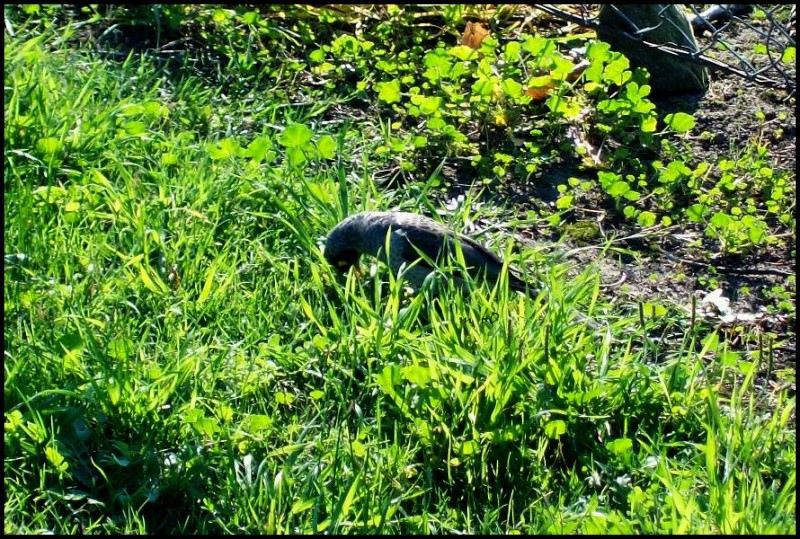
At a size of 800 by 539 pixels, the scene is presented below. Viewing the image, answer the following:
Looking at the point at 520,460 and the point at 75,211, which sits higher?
the point at 75,211

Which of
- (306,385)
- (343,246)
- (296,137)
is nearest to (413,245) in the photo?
(343,246)

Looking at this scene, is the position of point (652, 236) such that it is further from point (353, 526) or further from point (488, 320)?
point (353, 526)

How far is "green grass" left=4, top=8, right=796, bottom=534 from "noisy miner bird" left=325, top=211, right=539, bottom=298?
0.34ft

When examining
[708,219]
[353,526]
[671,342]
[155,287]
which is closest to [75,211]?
[155,287]

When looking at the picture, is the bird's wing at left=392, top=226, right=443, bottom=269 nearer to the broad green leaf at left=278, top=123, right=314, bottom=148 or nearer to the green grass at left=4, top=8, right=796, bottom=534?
the green grass at left=4, top=8, right=796, bottom=534

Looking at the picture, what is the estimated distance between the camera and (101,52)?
5.47 m

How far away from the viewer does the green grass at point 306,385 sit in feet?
10.5

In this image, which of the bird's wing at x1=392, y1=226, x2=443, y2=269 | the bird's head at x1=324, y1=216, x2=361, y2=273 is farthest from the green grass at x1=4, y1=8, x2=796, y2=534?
the bird's wing at x1=392, y1=226, x2=443, y2=269

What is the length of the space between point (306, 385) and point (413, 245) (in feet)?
2.34

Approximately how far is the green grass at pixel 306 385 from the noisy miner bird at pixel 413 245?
104 mm

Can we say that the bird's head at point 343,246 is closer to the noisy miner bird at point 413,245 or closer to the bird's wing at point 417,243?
the noisy miner bird at point 413,245

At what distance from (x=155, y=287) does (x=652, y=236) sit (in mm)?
2116

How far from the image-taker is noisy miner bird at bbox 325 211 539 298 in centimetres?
408

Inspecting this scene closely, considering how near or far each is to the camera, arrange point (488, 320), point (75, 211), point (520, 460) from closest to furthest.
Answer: point (520, 460)
point (488, 320)
point (75, 211)
